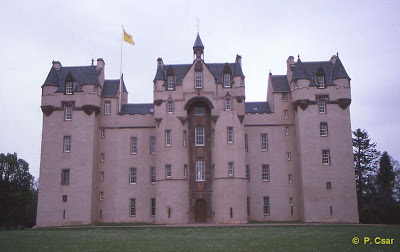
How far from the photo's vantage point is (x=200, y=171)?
178 ft

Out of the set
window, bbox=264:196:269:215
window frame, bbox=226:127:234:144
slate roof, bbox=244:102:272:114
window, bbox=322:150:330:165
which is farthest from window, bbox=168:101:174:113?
window, bbox=322:150:330:165

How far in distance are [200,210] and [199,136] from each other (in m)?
9.47

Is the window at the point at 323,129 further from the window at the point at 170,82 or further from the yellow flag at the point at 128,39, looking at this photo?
the yellow flag at the point at 128,39

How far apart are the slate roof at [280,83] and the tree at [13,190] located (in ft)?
149

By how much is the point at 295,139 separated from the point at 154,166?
63.7 ft

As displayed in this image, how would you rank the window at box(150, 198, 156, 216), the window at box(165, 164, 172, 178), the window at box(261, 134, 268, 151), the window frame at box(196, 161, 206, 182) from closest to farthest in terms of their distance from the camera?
the window at box(165, 164, 172, 178), the window frame at box(196, 161, 206, 182), the window at box(150, 198, 156, 216), the window at box(261, 134, 268, 151)

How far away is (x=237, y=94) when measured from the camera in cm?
5459

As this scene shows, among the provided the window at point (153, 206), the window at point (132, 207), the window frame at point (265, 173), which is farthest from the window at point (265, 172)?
the window at point (132, 207)

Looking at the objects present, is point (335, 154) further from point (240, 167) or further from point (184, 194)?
point (184, 194)

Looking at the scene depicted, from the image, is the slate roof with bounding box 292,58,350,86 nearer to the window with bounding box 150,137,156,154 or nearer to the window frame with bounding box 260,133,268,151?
the window frame with bounding box 260,133,268,151

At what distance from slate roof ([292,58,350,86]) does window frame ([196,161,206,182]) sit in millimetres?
16858

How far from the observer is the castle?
52.8 metres

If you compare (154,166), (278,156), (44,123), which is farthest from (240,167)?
(44,123)

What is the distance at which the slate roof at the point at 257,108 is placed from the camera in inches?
2320
